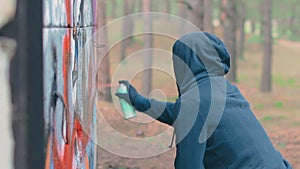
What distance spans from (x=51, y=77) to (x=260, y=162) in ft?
5.77

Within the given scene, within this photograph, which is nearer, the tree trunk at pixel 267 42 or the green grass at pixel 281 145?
the green grass at pixel 281 145

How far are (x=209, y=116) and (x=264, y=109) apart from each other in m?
18.1

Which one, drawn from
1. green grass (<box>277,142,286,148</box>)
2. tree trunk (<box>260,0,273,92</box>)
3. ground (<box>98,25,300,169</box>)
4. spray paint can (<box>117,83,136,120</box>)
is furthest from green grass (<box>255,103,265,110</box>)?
spray paint can (<box>117,83,136,120</box>)

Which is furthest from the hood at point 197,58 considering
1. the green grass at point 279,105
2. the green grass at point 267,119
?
the green grass at point 279,105

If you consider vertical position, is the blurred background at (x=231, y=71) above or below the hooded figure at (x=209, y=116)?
below

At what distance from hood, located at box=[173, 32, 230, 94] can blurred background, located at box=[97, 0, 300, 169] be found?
77 cm

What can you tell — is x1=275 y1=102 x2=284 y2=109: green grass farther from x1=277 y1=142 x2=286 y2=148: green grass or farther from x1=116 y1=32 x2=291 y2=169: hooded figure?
x1=116 y1=32 x2=291 y2=169: hooded figure

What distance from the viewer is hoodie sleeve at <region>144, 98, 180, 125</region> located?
427cm

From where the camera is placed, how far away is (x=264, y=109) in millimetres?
21859

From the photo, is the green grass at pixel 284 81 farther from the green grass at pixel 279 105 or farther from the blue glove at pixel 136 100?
the blue glove at pixel 136 100

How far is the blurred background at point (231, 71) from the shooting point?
10.4m

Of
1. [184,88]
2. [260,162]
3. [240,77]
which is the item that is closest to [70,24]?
[184,88]

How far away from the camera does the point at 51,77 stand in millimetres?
3119

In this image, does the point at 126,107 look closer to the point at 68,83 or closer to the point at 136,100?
the point at 136,100
